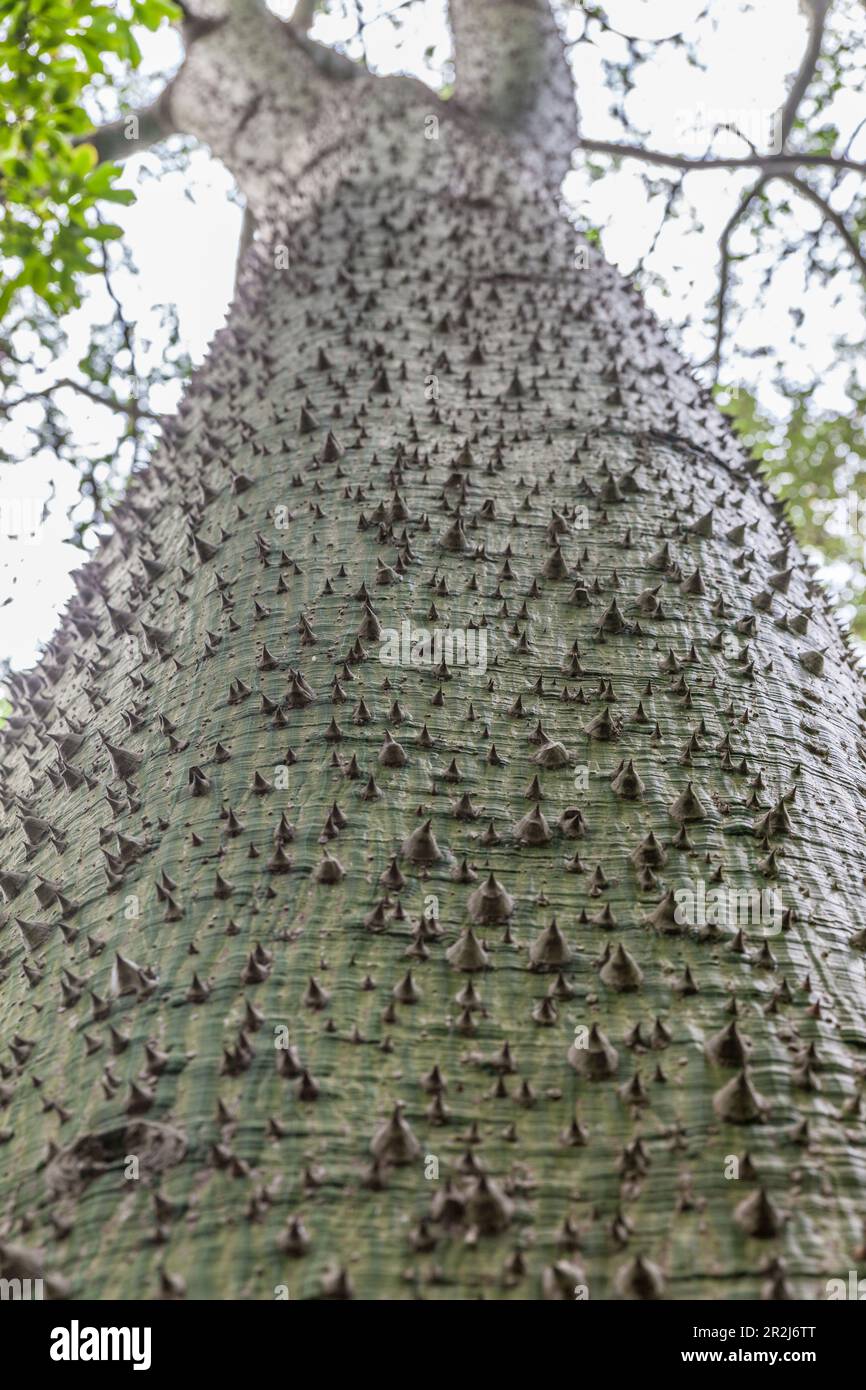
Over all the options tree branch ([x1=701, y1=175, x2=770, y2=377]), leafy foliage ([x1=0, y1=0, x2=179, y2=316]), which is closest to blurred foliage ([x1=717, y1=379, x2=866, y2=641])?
tree branch ([x1=701, y1=175, x2=770, y2=377])

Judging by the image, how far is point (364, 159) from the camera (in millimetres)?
5105

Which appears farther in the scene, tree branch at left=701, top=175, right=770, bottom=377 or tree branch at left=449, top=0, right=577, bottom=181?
tree branch at left=701, top=175, right=770, bottom=377

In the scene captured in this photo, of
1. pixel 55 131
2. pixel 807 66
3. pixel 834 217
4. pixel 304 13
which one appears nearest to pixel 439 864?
pixel 55 131

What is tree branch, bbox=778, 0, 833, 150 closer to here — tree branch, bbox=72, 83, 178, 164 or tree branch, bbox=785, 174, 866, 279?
tree branch, bbox=785, 174, 866, 279

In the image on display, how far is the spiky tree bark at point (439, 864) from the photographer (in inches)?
54.3

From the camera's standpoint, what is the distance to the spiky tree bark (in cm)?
138

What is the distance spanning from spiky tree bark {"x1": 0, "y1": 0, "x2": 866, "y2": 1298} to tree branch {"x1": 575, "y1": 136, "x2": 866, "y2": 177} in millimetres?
4576

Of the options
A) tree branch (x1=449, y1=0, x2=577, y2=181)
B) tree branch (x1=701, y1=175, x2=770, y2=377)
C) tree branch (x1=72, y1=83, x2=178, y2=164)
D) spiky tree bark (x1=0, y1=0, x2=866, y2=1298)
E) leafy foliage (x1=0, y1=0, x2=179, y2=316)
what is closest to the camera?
spiky tree bark (x1=0, y1=0, x2=866, y2=1298)

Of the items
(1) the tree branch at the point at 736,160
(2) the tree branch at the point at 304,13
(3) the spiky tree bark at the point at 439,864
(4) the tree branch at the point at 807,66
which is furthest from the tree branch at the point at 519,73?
(3) the spiky tree bark at the point at 439,864

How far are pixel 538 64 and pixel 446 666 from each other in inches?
220

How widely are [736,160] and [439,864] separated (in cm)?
724

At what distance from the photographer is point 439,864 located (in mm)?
1841

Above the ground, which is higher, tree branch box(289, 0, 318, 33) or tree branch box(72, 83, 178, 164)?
tree branch box(289, 0, 318, 33)

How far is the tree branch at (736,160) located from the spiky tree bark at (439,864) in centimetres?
458
